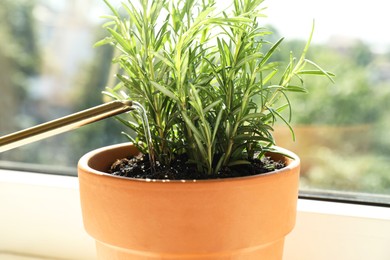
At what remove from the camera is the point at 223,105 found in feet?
2.27

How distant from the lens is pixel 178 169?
0.69 meters

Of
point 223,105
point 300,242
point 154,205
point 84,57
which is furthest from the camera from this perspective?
point 84,57

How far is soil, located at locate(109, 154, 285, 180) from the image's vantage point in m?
0.67

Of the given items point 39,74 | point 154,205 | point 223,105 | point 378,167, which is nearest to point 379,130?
point 378,167

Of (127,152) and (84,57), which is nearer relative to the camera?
(127,152)

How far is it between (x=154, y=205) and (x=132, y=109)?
144 mm

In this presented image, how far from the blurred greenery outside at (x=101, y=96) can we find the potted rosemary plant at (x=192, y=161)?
8.8 inches

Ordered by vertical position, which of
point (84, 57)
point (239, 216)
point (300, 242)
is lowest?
point (300, 242)

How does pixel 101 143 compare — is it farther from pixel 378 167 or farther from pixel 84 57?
pixel 378 167

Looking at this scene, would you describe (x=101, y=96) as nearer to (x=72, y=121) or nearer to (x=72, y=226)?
(x=72, y=226)

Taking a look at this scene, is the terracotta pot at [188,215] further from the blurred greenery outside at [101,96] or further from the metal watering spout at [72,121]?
the blurred greenery outside at [101,96]

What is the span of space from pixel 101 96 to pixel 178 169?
1.41 feet

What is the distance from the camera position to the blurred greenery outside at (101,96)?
93 cm

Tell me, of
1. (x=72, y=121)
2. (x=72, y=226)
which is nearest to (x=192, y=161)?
(x=72, y=121)
